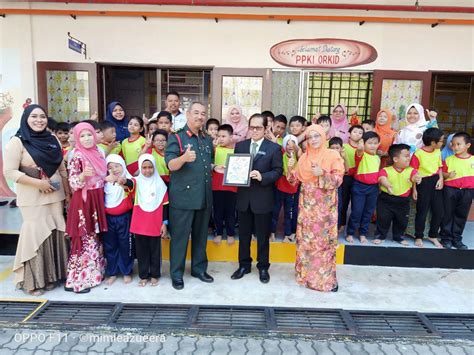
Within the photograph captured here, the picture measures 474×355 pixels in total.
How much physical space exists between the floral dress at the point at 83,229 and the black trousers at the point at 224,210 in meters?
1.31

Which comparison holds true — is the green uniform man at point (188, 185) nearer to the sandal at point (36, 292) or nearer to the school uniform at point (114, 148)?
the school uniform at point (114, 148)

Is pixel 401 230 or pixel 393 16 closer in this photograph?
pixel 401 230

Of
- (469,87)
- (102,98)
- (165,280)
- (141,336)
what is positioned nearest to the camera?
(141,336)

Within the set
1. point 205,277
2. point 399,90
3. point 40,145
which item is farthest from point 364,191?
point 40,145

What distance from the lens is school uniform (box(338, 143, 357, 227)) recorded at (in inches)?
183

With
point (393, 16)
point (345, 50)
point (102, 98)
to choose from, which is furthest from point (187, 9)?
point (393, 16)

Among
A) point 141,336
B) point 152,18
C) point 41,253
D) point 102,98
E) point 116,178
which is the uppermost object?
point 152,18

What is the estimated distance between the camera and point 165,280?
3.93 metres

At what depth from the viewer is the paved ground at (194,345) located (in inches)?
111

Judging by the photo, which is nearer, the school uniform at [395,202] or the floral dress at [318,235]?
the floral dress at [318,235]

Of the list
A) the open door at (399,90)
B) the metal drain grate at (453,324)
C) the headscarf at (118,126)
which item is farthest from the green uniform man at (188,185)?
the open door at (399,90)

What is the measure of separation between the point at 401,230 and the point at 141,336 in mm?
3275

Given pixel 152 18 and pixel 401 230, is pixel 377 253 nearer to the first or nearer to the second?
pixel 401 230

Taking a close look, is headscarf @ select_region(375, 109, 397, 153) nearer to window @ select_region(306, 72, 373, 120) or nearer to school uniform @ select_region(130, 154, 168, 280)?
window @ select_region(306, 72, 373, 120)
